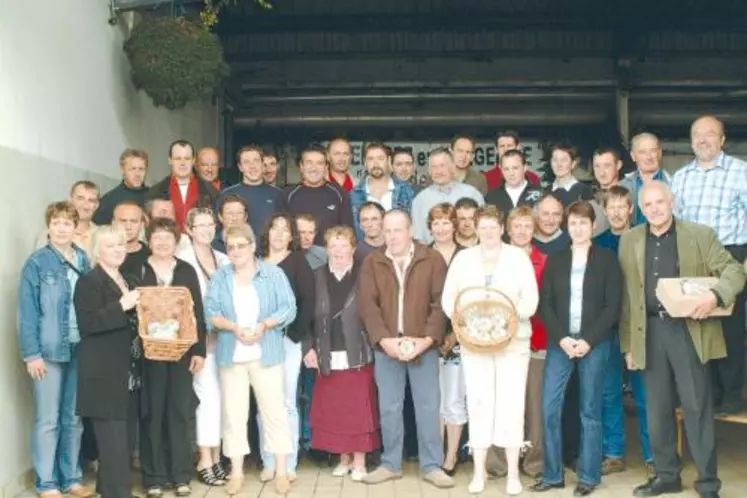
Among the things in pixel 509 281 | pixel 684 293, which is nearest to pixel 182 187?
pixel 509 281

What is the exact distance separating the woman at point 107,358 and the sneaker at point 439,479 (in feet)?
5.62

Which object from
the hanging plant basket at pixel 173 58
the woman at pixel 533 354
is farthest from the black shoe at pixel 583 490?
the hanging plant basket at pixel 173 58

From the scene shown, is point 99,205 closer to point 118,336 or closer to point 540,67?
point 118,336

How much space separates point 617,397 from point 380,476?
4.94 ft

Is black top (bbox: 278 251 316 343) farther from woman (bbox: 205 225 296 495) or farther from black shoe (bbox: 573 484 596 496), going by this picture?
black shoe (bbox: 573 484 596 496)

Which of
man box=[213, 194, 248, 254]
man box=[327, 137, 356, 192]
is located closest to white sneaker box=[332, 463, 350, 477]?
man box=[213, 194, 248, 254]

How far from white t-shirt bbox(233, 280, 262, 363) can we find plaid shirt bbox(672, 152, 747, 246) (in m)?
2.58

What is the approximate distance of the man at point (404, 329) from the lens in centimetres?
570

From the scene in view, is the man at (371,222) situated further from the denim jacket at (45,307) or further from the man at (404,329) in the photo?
the denim jacket at (45,307)

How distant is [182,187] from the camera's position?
22.4 ft

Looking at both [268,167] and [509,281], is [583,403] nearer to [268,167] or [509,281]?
[509,281]

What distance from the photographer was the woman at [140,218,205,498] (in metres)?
5.57

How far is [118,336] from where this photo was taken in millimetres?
5172

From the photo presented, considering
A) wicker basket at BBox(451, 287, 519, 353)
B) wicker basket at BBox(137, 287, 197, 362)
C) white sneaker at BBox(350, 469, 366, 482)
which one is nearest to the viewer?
wicker basket at BBox(137, 287, 197, 362)
